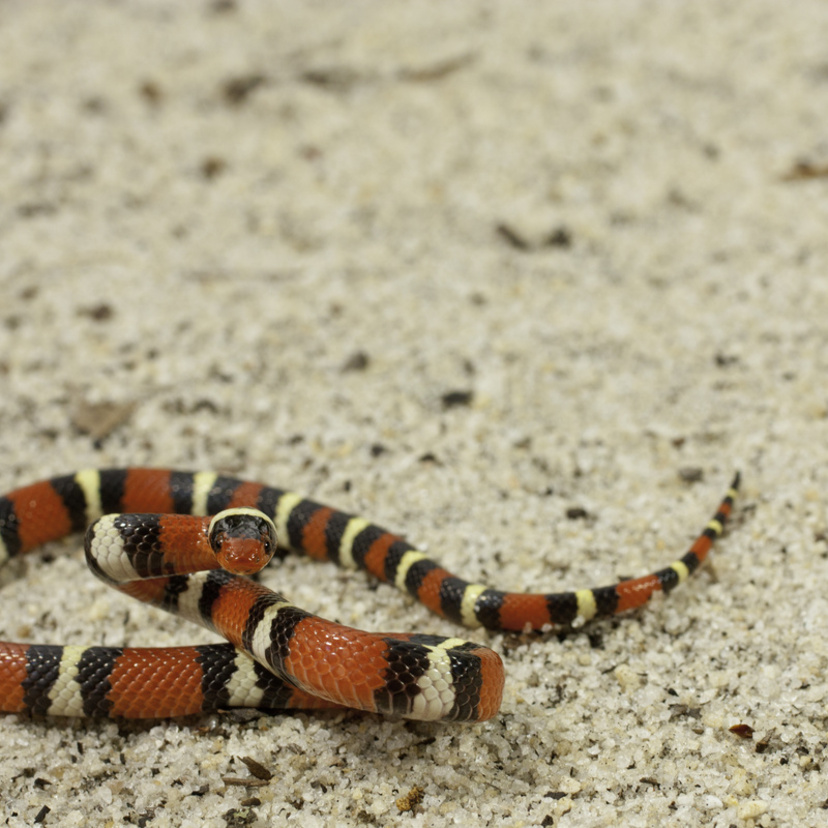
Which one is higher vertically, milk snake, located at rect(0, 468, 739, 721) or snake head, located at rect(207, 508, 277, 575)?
snake head, located at rect(207, 508, 277, 575)

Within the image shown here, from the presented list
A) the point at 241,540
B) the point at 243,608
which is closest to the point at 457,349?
the point at 243,608

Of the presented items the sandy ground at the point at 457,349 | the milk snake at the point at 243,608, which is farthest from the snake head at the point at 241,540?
the sandy ground at the point at 457,349

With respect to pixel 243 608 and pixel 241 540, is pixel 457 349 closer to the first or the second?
pixel 243 608

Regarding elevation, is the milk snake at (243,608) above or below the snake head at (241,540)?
below

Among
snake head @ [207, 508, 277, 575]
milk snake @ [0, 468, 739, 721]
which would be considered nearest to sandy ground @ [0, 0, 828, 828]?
milk snake @ [0, 468, 739, 721]

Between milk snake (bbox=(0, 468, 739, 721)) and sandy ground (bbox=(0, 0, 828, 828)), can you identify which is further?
sandy ground (bbox=(0, 0, 828, 828))

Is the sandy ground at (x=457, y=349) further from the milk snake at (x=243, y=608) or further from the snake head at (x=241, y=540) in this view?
the snake head at (x=241, y=540)

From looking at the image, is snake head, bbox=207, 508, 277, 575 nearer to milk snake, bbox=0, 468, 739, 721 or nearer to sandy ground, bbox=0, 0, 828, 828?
milk snake, bbox=0, 468, 739, 721
